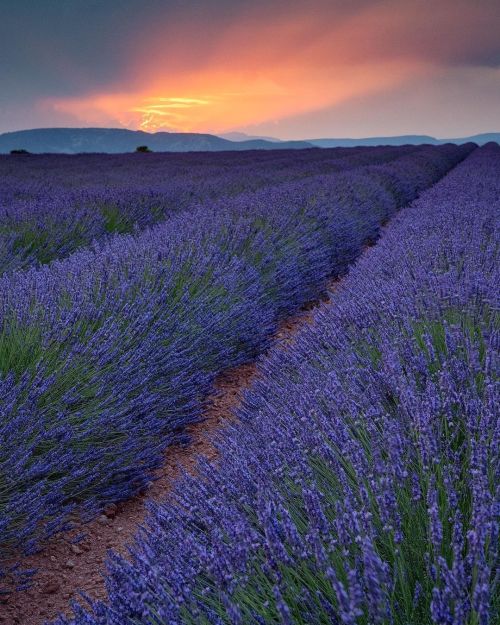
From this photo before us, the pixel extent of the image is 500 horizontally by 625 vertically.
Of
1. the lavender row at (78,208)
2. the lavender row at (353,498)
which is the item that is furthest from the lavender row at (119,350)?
the lavender row at (78,208)

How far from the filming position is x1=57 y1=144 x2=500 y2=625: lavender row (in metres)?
0.94

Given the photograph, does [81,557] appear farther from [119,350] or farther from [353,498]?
[353,498]

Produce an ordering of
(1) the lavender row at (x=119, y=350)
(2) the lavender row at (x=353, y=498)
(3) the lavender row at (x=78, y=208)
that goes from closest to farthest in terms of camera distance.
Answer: (2) the lavender row at (x=353, y=498) < (1) the lavender row at (x=119, y=350) < (3) the lavender row at (x=78, y=208)

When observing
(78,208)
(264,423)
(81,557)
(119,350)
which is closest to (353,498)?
(264,423)

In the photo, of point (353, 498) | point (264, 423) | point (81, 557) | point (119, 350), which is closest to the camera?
point (353, 498)

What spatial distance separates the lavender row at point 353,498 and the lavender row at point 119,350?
Answer: 0.50 m

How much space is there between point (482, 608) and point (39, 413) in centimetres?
168

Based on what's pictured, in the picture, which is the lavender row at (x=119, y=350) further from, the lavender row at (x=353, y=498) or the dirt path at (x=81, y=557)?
the lavender row at (x=353, y=498)

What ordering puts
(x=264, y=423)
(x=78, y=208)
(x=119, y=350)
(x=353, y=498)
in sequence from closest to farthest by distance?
(x=353, y=498), (x=264, y=423), (x=119, y=350), (x=78, y=208)

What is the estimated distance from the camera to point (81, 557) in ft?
6.75

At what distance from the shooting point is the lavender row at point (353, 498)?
3.08 feet

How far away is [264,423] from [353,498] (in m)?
0.71

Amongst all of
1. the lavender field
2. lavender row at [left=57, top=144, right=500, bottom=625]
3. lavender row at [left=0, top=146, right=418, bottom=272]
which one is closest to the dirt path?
the lavender field

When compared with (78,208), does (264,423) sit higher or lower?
lower
